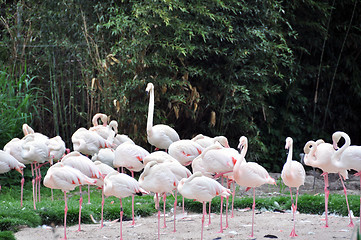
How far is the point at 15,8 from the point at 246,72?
186 inches

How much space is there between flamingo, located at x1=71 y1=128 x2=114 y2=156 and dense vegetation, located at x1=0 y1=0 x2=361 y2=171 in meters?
1.44

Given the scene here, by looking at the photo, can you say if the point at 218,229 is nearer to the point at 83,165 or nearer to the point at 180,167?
the point at 180,167

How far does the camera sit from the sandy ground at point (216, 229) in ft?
17.3

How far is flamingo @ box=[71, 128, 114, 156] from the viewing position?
754 cm

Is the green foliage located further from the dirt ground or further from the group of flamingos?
the dirt ground

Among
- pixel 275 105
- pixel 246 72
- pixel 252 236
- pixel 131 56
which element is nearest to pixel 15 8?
pixel 131 56

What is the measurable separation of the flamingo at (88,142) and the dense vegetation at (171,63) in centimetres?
144

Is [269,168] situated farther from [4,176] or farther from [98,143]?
[4,176]

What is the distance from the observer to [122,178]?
17.2ft

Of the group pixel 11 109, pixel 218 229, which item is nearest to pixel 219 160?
pixel 218 229

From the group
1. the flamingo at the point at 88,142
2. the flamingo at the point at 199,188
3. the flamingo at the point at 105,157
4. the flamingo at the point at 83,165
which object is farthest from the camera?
the flamingo at the point at 88,142

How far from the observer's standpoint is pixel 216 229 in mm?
5660

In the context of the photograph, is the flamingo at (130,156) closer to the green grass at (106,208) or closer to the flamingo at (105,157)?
the green grass at (106,208)

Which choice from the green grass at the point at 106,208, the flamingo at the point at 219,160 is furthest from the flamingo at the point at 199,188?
the green grass at the point at 106,208
